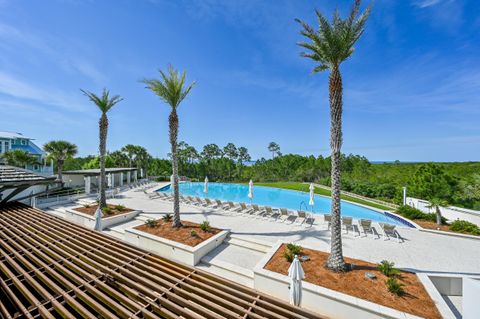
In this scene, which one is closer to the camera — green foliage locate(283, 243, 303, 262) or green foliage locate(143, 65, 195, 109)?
green foliage locate(283, 243, 303, 262)

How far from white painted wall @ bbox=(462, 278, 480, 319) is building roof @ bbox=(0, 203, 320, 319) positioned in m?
1.87

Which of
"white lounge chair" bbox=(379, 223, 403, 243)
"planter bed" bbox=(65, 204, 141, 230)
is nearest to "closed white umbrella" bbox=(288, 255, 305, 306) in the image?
"white lounge chair" bbox=(379, 223, 403, 243)

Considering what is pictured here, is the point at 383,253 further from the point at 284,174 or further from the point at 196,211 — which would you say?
the point at 284,174

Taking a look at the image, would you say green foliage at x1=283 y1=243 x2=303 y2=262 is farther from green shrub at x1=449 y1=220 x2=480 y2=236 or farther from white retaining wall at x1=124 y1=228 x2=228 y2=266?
green shrub at x1=449 y1=220 x2=480 y2=236

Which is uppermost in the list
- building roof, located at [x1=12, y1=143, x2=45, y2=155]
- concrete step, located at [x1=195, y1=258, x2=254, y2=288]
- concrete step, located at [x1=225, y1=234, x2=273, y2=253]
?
building roof, located at [x1=12, y1=143, x2=45, y2=155]

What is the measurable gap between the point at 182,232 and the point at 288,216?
20.1 feet

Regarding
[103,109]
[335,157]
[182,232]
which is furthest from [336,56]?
[103,109]

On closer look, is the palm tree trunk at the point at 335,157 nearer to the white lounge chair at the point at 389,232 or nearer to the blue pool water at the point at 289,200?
the white lounge chair at the point at 389,232

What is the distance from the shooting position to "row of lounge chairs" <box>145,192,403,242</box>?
9.29 meters

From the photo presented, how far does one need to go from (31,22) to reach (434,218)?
22930 mm

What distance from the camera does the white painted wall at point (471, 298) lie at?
223cm

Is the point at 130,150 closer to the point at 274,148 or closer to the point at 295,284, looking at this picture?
the point at 274,148

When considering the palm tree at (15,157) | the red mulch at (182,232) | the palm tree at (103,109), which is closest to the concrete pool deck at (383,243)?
the red mulch at (182,232)

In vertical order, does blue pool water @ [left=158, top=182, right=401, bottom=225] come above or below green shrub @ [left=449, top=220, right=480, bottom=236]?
below
